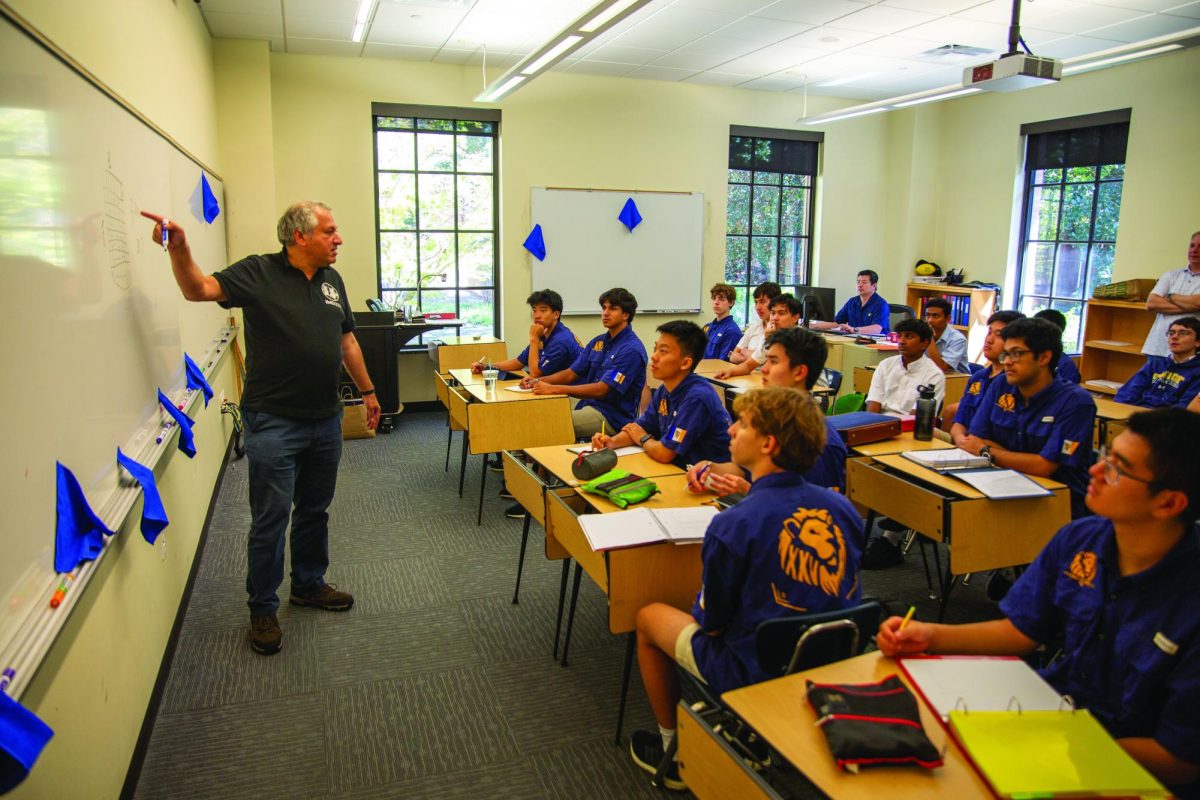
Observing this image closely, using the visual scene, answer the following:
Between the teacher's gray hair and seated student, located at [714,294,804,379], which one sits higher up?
the teacher's gray hair

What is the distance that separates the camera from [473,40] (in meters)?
6.20

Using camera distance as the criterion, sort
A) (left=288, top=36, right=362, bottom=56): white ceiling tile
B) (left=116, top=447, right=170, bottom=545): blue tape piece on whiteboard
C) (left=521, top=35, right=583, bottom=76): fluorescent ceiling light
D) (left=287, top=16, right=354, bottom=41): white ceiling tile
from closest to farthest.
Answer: (left=116, top=447, right=170, bottom=545): blue tape piece on whiteboard → (left=521, top=35, right=583, bottom=76): fluorescent ceiling light → (left=287, top=16, right=354, bottom=41): white ceiling tile → (left=288, top=36, right=362, bottom=56): white ceiling tile

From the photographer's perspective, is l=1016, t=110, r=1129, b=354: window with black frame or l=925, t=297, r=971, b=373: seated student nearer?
l=925, t=297, r=971, b=373: seated student

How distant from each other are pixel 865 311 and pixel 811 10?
308 cm

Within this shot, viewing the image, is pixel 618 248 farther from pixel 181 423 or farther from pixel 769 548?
pixel 769 548

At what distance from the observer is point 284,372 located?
282cm

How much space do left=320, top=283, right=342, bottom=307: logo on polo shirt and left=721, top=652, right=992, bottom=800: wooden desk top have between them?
214cm

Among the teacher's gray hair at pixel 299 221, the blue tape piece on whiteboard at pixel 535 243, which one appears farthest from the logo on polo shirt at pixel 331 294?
the blue tape piece on whiteboard at pixel 535 243

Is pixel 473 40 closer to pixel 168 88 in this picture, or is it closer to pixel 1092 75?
pixel 168 88

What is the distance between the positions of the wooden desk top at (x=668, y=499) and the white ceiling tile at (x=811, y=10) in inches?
152

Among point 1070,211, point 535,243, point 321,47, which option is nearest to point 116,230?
point 321,47

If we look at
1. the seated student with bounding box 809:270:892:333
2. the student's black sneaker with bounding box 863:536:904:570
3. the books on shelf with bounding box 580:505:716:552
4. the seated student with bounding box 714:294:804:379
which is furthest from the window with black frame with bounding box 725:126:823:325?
the books on shelf with bounding box 580:505:716:552

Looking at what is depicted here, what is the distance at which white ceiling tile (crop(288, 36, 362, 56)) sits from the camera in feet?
20.3

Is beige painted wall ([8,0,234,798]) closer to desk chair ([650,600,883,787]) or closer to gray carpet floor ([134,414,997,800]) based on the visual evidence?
gray carpet floor ([134,414,997,800])
